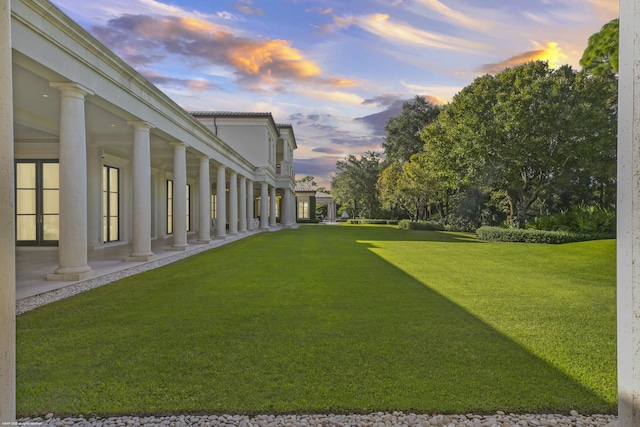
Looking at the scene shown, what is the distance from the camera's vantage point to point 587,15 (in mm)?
7816

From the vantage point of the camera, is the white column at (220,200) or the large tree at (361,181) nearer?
the white column at (220,200)


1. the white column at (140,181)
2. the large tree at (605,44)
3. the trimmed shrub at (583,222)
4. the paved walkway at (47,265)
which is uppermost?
the large tree at (605,44)

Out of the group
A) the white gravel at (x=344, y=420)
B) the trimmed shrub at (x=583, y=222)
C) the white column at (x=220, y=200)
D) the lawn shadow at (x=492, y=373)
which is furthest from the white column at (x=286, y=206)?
the white gravel at (x=344, y=420)

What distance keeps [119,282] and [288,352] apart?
5.64 metres

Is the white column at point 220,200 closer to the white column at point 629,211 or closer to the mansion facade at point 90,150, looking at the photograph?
the mansion facade at point 90,150

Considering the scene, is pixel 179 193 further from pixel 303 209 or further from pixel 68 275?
pixel 303 209

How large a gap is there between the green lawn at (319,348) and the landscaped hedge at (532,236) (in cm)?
1185

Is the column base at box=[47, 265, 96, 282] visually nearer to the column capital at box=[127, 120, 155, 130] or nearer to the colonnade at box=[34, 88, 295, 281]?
the colonnade at box=[34, 88, 295, 281]

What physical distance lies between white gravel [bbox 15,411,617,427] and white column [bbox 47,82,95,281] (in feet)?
19.2

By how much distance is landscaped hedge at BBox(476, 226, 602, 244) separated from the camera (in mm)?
18531

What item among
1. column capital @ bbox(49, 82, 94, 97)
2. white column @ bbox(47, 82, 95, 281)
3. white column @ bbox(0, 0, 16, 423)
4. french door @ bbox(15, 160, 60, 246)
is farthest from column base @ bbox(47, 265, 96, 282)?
french door @ bbox(15, 160, 60, 246)

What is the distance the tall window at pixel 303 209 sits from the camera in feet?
173

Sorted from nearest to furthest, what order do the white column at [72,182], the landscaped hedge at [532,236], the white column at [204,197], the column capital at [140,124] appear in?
the white column at [72,182]
the column capital at [140,124]
the white column at [204,197]
the landscaped hedge at [532,236]

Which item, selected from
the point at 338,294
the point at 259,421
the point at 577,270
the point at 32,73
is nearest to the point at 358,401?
the point at 259,421
